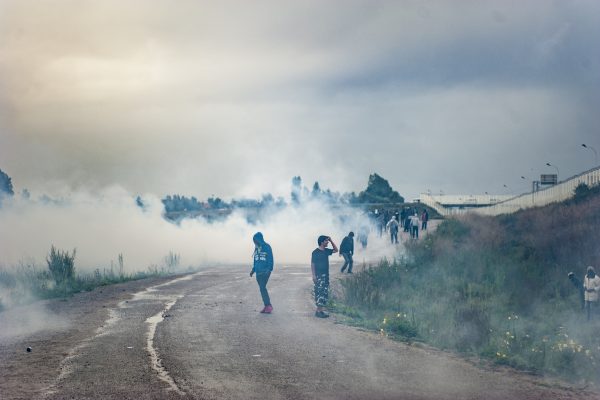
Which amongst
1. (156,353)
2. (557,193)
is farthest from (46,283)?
(557,193)

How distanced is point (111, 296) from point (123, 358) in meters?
11.1

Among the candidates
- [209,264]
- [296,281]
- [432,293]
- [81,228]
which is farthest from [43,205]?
[432,293]

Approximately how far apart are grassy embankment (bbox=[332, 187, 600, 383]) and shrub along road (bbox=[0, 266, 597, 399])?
1.02 meters

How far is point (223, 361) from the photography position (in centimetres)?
1248

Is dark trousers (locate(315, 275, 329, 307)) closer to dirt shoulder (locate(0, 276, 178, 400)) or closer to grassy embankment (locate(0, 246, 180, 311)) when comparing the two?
dirt shoulder (locate(0, 276, 178, 400))

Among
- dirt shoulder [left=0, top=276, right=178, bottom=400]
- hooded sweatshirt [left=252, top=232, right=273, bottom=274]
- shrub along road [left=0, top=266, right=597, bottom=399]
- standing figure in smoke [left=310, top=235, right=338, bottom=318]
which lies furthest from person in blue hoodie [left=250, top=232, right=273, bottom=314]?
dirt shoulder [left=0, top=276, right=178, bottom=400]

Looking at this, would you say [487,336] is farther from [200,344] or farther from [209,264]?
[209,264]

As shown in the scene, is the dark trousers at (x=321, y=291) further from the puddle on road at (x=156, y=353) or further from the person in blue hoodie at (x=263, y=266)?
the puddle on road at (x=156, y=353)

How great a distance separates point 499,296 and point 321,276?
669 centimetres

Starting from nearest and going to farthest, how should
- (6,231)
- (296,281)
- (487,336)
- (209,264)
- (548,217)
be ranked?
(487,336), (296,281), (548,217), (209,264), (6,231)

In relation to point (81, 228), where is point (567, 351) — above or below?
below

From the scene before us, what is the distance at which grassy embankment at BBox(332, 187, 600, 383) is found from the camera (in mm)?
14023

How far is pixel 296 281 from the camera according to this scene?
28.9 m

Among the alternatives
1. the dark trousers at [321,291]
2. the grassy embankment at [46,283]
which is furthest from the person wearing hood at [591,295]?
the grassy embankment at [46,283]
